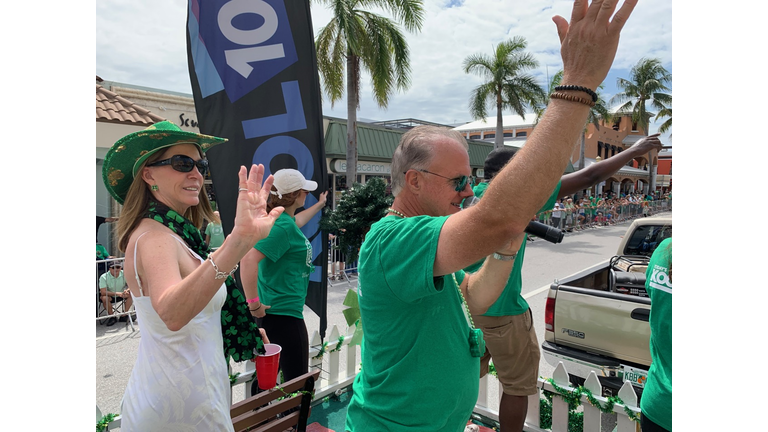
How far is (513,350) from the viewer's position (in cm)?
308

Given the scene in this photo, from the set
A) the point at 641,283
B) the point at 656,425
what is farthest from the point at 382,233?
the point at 641,283

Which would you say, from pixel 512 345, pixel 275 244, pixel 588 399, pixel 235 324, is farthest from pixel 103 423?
pixel 588 399

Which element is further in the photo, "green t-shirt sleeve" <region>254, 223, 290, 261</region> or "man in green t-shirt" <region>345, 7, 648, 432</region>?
"green t-shirt sleeve" <region>254, 223, 290, 261</region>

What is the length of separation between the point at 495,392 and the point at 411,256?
373cm

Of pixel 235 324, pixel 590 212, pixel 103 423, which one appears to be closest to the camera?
pixel 235 324

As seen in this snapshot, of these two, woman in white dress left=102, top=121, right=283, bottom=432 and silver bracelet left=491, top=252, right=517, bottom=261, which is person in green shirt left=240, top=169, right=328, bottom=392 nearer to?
woman in white dress left=102, top=121, right=283, bottom=432

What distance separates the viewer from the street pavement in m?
4.61

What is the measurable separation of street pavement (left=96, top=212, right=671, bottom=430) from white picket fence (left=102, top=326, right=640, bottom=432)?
1.42 ft

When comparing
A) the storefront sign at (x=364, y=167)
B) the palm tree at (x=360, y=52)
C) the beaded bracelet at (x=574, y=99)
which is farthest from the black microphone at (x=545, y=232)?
the storefront sign at (x=364, y=167)

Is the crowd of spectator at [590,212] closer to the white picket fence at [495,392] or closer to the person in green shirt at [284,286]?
the white picket fence at [495,392]

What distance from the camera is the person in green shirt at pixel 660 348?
191 cm

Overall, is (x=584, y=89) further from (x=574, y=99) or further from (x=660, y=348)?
(x=660, y=348)

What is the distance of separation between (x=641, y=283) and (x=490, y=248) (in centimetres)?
419

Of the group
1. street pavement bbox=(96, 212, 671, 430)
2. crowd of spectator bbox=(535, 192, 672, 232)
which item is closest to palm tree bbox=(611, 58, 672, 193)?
crowd of spectator bbox=(535, 192, 672, 232)
